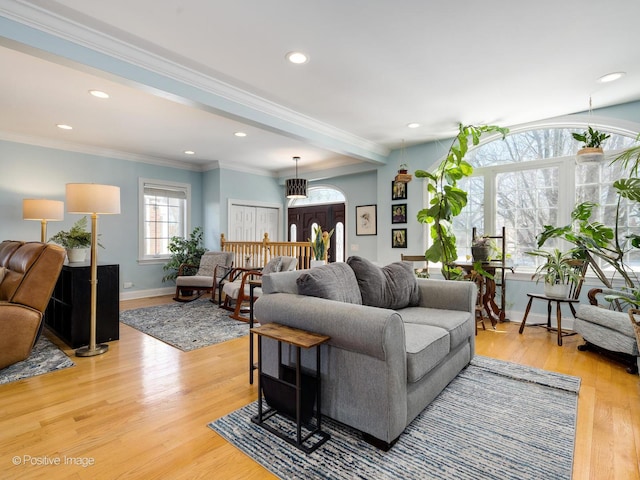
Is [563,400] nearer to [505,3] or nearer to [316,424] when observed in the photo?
[316,424]

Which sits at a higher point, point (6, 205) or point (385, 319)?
point (6, 205)

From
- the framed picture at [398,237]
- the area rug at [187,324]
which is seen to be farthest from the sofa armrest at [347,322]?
the framed picture at [398,237]

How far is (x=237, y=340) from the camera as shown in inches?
136

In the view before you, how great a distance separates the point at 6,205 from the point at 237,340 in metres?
3.98

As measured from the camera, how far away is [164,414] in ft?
6.63

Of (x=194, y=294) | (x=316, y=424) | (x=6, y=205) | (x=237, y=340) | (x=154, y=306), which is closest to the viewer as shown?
(x=316, y=424)

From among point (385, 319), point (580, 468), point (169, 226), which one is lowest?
point (580, 468)

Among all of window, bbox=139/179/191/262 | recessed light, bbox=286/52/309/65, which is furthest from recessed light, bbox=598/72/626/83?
window, bbox=139/179/191/262

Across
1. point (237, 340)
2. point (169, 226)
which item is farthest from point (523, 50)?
point (169, 226)

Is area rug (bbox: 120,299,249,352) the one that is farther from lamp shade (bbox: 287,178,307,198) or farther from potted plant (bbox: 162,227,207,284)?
lamp shade (bbox: 287,178,307,198)

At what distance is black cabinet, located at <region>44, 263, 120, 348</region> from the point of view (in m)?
3.20

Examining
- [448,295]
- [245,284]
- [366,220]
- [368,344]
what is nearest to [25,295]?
[245,284]

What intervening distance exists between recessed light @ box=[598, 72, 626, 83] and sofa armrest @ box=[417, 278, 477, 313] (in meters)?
2.30

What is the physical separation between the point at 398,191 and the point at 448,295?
8.86 feet
